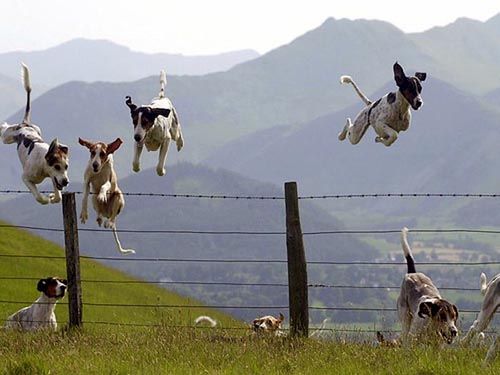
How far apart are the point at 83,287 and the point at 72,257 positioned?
70.2 feet

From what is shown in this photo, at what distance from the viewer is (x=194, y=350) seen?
1132 cm

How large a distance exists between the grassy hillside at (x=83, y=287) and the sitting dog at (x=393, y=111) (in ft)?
52.7

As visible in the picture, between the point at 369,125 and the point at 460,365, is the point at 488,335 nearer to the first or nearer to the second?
the point at 460,365

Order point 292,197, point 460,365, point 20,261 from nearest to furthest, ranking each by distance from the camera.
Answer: point 460,365
point 292,197
point 20,261

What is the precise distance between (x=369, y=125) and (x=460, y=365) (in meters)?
4.35

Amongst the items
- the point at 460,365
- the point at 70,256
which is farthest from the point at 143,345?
the point at 460,365

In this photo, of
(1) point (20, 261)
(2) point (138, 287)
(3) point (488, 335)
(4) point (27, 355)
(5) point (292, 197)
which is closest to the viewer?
(4) point (27, 355)

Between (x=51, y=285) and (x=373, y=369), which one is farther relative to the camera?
(x=51, y=285)

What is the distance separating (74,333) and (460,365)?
18.3ft

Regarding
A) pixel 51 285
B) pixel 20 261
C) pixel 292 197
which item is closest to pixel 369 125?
pixel 292 197

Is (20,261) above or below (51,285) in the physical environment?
below

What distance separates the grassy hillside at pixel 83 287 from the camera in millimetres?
28797

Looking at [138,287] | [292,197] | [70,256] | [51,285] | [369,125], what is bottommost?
[138,287]

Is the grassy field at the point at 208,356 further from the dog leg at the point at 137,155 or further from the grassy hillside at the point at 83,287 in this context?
the grassy hillside at the point at 83,287
